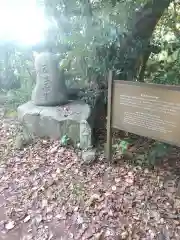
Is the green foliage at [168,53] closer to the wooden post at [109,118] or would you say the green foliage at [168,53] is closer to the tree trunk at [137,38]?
the tree trunk at [137,38]

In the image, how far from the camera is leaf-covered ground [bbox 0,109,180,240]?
109 inches

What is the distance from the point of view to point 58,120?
4430mm

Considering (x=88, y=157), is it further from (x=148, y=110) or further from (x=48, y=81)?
(x=48, y=81)

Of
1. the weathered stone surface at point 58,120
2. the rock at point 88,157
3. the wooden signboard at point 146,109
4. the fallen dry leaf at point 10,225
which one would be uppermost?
the wooden signboard at point 146,109

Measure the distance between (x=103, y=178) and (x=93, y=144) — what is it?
0.80 m

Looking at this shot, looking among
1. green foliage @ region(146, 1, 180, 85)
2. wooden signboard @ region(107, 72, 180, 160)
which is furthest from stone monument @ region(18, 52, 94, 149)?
green foliage @ region(146, 1, 180, 85)

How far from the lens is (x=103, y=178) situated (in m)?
3.61

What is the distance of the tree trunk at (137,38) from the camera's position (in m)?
4.49

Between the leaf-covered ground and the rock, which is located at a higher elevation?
the rock

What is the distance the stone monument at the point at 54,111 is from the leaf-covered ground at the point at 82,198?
36 centimetres

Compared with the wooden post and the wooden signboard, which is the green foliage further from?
the wooden post

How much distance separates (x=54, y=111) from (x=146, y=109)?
1938mm

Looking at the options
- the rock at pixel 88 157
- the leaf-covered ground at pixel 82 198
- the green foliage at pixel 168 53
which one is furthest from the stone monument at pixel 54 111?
the green foliage at pixel 168 53

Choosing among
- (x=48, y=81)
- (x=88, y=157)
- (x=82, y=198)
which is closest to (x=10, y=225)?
(x=82, y=198)
